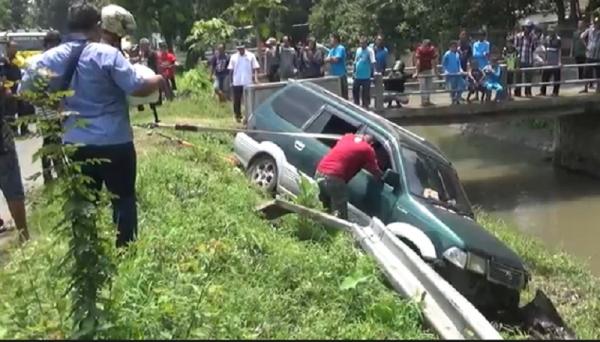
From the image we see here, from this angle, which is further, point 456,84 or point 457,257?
point 456,84

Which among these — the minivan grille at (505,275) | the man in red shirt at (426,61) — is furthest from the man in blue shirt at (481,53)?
the minivan grille at (505,275)

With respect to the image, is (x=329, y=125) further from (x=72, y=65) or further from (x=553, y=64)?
(x=553, y=64)

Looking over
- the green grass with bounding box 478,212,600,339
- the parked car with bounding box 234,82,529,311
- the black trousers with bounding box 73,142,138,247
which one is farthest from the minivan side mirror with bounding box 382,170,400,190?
the black trousers with bounding box 73,142,138,247

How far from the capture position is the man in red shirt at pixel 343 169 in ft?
29.4

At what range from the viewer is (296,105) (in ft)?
36.9

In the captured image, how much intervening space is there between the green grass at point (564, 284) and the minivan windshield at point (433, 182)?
1.20 metres

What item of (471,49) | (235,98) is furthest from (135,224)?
(471,49)

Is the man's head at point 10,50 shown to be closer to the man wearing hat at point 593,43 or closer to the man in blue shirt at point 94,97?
the man in blue shirt at point 94,97

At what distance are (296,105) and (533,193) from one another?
12.2 m

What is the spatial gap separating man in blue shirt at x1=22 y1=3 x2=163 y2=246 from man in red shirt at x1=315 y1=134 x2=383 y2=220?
399 cm

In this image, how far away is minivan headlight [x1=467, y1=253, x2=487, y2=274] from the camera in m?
8.04

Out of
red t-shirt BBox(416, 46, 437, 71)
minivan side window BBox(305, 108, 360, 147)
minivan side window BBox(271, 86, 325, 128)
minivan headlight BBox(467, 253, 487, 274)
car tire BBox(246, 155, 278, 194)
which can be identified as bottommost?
minivan headlight BBox(467, 253, 487, 274)

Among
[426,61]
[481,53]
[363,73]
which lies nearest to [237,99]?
[363,73]

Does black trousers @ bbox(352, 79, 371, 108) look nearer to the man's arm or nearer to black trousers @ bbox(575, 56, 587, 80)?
black trousers @ bbox(575, 56, 587, 80)
